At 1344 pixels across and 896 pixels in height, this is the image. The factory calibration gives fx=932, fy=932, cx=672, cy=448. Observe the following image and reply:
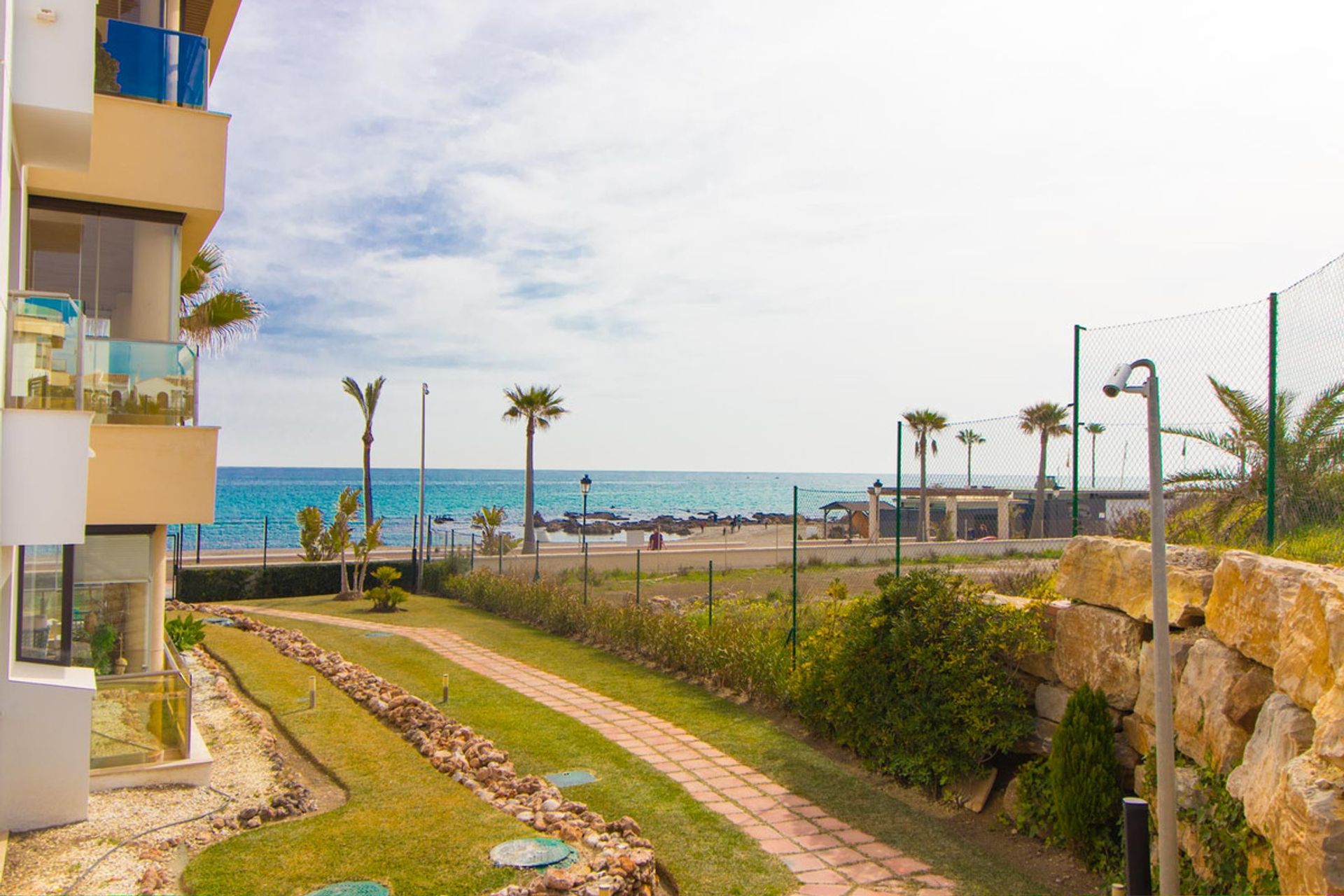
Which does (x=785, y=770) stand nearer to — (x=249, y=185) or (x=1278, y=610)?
(x=1278, y=610)

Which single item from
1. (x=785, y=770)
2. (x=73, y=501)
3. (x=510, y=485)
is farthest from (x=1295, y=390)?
(x=510, y=485)

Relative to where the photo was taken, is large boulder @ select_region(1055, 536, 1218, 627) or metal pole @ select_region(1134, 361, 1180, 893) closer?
metal pole @ select_region(1134, 361, 1180, 893)

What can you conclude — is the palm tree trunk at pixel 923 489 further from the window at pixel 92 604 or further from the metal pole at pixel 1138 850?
the window at pixel 92 604

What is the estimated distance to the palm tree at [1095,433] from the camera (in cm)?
845

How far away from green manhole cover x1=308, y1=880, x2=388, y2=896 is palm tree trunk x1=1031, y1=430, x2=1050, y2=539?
7.12 meters

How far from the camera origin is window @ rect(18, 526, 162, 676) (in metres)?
8.29

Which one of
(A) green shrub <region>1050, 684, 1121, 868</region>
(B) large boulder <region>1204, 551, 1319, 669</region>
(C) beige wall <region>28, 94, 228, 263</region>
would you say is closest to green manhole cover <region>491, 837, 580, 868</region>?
(A) green shrub <region>1050, 684, 1121, 868</region>

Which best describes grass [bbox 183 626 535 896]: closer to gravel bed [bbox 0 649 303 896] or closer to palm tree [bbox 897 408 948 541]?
gravel bed [bbox 0 649 303 896]

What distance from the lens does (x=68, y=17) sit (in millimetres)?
6832

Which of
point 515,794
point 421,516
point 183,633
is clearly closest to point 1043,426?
point 515,794

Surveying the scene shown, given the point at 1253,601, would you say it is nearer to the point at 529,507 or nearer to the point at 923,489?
the point at 923,489

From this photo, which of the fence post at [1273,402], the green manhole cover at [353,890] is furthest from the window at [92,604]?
the fence post at [1273,402]

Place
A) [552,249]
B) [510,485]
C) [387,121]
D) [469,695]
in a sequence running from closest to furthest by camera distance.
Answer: [469,695]
[387,121]
[552,249]
[510,485]

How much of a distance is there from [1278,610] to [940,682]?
3433 millimetres
